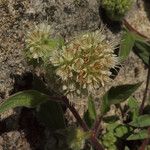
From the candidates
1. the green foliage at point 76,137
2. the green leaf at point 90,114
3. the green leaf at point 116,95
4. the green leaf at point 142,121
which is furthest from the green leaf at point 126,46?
the green foliage at point 76,137

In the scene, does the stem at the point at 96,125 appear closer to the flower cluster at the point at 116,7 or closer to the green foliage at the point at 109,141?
the green foliage at the point at 109,141

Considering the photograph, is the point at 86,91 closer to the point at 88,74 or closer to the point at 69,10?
the point at 88,74

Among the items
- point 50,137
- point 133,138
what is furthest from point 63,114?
point 133,138

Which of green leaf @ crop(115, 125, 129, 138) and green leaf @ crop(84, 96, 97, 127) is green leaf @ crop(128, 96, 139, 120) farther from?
green leaf @ crop(84, 96, 97, 127)

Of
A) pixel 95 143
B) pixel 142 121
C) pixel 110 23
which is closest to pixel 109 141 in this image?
pixel 142 121

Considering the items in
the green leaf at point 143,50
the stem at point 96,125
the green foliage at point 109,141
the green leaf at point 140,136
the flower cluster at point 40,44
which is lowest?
the green foliage at point 109,141

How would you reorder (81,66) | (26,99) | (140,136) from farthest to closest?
(140,136)
(26,99)
(81,66)

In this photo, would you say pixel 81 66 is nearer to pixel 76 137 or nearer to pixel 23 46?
pixel 76 137
